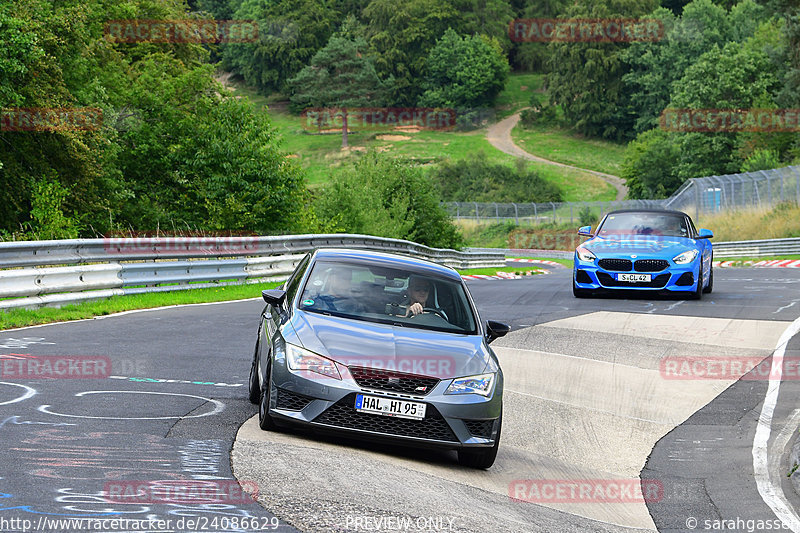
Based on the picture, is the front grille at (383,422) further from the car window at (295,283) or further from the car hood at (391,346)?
the car window at (295,283)

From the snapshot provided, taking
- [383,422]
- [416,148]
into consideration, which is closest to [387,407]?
[383,422]

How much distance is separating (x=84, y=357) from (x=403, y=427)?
470 centimetres

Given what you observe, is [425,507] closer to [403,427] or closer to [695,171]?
[403,427]

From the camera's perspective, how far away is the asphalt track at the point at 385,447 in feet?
18.4

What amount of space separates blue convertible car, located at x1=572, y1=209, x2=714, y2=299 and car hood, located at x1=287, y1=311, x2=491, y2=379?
1129 centimetres

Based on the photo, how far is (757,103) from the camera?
A: 7950cm

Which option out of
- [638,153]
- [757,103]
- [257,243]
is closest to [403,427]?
[257,243]

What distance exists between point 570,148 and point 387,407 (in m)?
120

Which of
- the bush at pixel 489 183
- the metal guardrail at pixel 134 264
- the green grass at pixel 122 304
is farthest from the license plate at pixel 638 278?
the bush at pixel 489 183

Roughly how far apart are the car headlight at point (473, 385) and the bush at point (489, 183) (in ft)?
298

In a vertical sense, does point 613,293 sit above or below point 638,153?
above

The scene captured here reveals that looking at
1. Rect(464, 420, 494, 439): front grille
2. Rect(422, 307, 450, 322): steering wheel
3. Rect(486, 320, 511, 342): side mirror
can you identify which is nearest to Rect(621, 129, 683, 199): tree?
Rect(486, 320, 511, 342): side mirror

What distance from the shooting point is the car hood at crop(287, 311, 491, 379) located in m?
7.29

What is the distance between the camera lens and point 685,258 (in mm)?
18844
